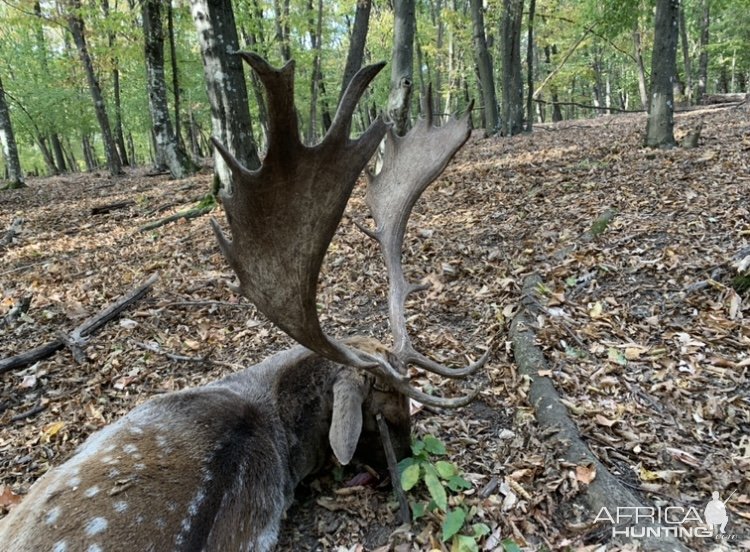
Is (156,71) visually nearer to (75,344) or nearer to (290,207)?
(75,344)

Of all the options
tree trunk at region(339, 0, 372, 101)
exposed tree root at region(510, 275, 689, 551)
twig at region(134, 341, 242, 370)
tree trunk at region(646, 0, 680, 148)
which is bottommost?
exposed tree root at region(510, 275, 689, 551)

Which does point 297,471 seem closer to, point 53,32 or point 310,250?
point 310,250

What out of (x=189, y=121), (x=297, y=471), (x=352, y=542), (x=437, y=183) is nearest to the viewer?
(x=352, y=542)

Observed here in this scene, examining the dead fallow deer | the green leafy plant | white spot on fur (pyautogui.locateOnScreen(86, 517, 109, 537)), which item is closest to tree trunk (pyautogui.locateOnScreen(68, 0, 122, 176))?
the dead fallow deer

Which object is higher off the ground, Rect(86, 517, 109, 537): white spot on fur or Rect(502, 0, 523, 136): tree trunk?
Rect(502, 0, 523, 136): tree trunk

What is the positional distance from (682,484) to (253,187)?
9.24 ft

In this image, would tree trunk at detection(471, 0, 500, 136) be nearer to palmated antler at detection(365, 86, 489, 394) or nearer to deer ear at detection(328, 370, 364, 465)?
palmated antler at detection(365, 86, 489, 394)

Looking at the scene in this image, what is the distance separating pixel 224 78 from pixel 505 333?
6.14 m

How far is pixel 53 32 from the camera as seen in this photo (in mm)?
31297

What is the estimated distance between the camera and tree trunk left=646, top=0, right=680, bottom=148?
8.70m

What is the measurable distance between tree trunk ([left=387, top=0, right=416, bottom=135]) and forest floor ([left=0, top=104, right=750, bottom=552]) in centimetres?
156

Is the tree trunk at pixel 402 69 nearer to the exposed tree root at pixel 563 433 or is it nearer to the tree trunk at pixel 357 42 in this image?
the tree trunk at pixel 357 42

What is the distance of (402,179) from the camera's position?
3945 millimetres

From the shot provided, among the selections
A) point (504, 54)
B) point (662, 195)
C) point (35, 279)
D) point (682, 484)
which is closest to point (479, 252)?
point (662, 195)
